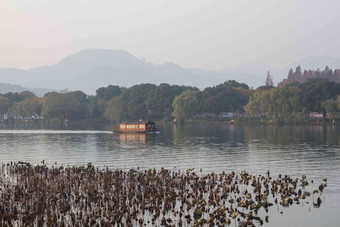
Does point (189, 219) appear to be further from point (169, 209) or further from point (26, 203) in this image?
point (26, 203)

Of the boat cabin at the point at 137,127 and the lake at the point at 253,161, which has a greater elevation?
the boat cabin at the point at 137,127

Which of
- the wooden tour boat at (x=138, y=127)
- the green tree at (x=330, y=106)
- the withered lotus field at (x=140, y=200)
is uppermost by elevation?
the green tree at (x=330, y=106)

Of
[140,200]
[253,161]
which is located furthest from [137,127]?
[140,200]

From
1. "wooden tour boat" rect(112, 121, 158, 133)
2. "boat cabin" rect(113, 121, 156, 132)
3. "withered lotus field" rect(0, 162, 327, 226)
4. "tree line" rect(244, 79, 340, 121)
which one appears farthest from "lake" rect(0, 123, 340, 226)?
"tree line" rect(244, 79, 340, 121)

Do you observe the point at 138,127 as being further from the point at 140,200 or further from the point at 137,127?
the point at 140,200

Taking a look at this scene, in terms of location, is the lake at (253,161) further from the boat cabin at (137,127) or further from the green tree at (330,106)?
the green tree at (330,106)

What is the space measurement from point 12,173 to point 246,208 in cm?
2659

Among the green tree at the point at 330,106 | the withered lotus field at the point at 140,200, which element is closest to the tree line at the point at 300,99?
the green tree at the point at 330,106

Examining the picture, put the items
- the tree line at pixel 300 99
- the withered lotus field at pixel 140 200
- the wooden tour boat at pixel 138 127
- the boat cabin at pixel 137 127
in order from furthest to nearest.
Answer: the tree line at pixel 300 99, the boat cabin at pixel 137 127, the wooden tour boat at pixel 138 127, the withered lotus field at pixel 140 200

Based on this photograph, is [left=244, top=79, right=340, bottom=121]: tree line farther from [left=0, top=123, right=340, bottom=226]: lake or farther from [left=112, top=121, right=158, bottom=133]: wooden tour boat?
[left=0, top=123, right=340, bottom=226]: lake

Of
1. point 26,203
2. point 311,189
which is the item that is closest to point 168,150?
point 311,189

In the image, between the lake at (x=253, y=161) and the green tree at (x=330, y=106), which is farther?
the green tree at (x=330, y=106)

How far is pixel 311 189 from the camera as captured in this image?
38.3 meters

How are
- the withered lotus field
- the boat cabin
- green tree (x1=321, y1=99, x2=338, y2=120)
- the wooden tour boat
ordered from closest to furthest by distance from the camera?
the withered lotus field → the wooden tour boat → the boat cabin → green tree (x1=321, y1=99, x2=338, y2=120)
